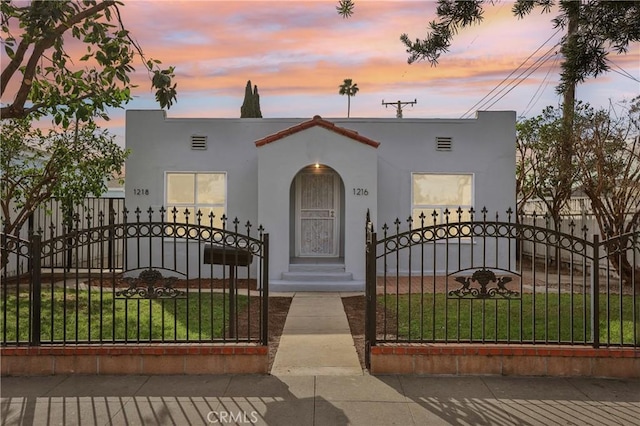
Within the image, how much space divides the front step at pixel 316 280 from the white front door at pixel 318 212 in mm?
1714

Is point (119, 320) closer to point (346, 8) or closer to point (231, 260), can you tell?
point (231, 260)

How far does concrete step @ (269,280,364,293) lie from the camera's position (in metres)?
11.8

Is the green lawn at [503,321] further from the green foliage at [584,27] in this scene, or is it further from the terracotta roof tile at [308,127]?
the terracotta roof tile at [308,127]

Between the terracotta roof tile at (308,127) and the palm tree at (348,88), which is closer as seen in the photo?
the terracotta roof tile at (308,127)

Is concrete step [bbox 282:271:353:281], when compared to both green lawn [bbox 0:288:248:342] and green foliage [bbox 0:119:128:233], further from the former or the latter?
green foliage [bbox 0:119:128:233]

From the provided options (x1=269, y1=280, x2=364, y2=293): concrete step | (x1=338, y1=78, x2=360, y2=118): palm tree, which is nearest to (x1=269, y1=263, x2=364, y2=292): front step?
(x1=269, y1=280, x2=364, y2=293): concrete step

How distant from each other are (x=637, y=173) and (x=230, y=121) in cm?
1071

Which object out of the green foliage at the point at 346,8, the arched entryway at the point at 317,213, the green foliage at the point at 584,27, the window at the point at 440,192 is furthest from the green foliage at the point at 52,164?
the green foliage at the point at 584,27

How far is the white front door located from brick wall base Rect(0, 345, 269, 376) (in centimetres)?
865

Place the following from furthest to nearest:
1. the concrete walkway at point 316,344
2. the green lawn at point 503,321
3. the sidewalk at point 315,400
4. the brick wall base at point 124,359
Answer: the green lawn at point 503,321 → the concrete walkway at point 316,344 → the brick wall base at point 124,359 → the sidewalk at point 315,400

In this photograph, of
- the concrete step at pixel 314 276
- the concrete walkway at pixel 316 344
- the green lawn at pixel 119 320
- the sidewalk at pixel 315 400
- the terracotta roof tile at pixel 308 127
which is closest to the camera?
the sidewalk at pixel 315 400

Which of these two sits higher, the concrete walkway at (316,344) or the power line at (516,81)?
the power line at (516,81)

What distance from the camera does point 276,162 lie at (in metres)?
12.4

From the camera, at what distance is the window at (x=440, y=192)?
1426 cm
